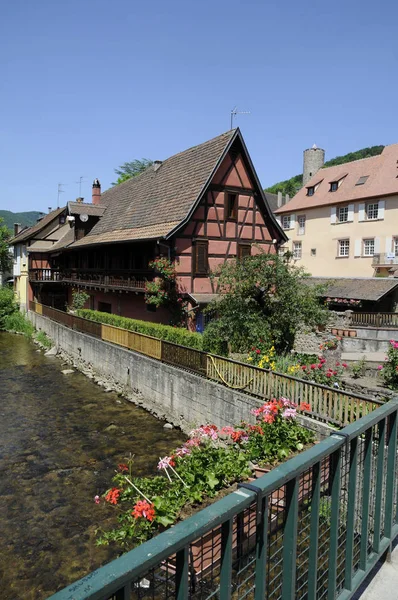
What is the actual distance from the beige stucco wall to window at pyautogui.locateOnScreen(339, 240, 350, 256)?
32 cm

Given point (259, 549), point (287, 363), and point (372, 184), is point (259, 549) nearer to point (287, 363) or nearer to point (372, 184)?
point (287, 363)

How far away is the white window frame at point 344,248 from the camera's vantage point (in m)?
33.2

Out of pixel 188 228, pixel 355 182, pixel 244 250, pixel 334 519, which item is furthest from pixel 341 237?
pixel 334 519

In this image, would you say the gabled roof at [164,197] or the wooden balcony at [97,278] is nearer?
the gabled roof at [164,197]

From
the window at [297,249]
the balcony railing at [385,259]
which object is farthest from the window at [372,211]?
the window at [297,249]

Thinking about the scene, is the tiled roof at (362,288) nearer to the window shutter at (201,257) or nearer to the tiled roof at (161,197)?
the window shutter at (201,257)

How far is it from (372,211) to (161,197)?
16.5 m

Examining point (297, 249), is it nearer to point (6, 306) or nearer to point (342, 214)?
point (342, 214)

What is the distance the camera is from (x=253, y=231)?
22.4 metres

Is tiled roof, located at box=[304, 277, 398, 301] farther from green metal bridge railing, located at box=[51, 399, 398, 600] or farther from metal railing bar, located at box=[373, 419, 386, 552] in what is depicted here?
green metal bridge railing, located at box=[51, 399, 398, 600]

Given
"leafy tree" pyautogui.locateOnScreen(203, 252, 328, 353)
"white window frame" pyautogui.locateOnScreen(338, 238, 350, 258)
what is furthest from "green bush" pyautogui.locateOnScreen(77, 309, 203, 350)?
"white window frame" pyautogui.locateOnScreen(338, 238, 350, 258)

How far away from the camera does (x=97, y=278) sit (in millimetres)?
26562

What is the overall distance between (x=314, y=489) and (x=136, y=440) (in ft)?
36.3

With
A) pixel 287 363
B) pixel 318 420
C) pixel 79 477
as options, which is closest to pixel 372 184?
pixel 287 363
